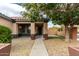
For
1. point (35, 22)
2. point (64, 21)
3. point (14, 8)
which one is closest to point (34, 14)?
point (35, 22)

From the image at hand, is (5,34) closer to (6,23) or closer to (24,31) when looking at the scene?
(6,23)

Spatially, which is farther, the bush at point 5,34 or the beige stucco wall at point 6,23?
the bush at point 5,34

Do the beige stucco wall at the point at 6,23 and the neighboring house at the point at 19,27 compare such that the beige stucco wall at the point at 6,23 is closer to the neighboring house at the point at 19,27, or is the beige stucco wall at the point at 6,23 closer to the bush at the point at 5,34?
the neighboring house at the point at 19,27

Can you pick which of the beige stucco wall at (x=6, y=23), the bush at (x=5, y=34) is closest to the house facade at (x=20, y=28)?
the beige stucco wall at (x=6, y=23)

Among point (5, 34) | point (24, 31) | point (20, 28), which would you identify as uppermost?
point (20, 28)

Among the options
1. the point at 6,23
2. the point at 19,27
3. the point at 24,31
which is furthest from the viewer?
the point at 19,27

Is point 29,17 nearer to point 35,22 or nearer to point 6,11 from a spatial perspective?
point 35,22

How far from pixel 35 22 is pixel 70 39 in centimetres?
356

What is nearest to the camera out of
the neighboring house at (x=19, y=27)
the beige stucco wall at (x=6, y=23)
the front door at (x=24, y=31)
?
the front door at (x=24, y=31)

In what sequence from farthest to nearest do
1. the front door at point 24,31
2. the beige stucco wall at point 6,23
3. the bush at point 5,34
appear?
the bush at point 5,34
the beige stucco wall at point 6,23
the front door at point 24,31

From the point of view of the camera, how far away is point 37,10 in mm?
12547

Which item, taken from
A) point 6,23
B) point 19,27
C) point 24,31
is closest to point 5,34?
point 6,23

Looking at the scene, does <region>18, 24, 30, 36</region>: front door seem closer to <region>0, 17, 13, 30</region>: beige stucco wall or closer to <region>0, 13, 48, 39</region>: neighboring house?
<region>0, 13, 48, 39</region>: neighboring house

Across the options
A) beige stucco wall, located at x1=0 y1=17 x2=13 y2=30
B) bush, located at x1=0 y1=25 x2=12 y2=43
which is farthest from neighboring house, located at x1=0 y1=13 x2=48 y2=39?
bush, located at x1=0 y1=25 x2=12 y2=43
